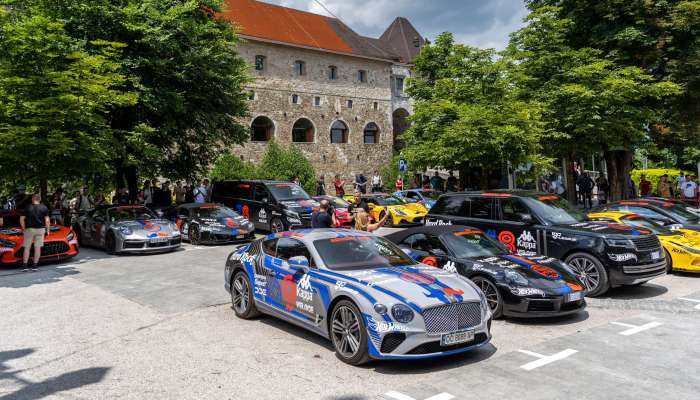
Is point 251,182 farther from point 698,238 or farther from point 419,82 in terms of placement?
point 419,82

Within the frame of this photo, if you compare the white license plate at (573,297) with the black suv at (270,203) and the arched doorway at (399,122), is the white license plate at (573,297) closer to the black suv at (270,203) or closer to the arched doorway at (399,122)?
the black suv at (270,203)

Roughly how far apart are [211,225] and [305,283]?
10.9 m

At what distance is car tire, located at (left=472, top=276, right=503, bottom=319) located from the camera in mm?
7992

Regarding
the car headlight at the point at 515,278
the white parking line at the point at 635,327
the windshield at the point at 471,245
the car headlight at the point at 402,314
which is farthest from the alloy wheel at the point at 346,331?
the white parking line at the point at 635,327

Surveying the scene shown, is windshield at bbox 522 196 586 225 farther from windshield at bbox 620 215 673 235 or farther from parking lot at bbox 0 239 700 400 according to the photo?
windshield at bbox 620 215 673 235

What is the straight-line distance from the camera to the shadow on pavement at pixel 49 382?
5.35 meters

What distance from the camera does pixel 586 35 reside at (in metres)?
25.2

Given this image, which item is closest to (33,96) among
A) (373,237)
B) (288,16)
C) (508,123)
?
(373,237)

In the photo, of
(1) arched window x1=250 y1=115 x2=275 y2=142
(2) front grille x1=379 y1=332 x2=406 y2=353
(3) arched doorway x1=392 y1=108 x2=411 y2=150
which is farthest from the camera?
(3) arched doorway x1=392 y1=108 x2=411 y2=150

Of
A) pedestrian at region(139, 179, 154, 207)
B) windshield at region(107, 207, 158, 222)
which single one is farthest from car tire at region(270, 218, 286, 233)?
pedestrian at region(139, 179, 154, 207)

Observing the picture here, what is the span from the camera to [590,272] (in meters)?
9.67

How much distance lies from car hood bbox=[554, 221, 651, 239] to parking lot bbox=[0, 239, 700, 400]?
3.68 feet

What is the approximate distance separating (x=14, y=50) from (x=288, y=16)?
37105 millimetres

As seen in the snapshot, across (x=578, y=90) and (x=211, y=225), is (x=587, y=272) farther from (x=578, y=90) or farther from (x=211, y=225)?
(x=578, y=90)
